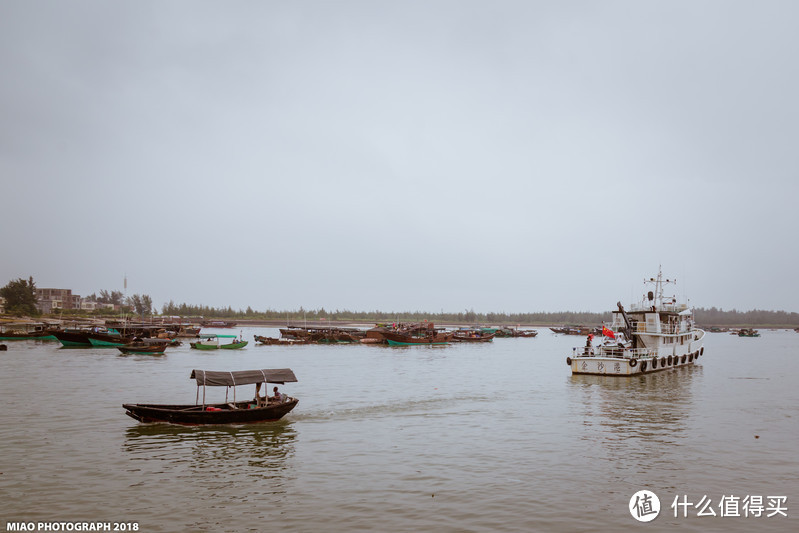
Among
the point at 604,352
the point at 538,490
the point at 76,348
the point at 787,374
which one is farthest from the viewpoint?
the point at 76,348

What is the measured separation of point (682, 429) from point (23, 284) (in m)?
149

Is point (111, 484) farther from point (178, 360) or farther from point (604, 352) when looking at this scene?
point (178, 360)

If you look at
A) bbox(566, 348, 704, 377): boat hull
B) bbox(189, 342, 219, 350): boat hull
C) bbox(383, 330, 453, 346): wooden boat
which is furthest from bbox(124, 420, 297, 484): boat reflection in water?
bbox(383, 330, 453, 346): wooden boat

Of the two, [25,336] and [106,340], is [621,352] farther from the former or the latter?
[25,336]

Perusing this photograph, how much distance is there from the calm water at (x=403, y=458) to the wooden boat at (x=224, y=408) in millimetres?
578

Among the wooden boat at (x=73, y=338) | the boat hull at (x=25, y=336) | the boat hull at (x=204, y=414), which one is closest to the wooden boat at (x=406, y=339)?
the wooden boat at (x=73, y=338)

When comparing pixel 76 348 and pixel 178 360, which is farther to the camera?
pixel 76 348

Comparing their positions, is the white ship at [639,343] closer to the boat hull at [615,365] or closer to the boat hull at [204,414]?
the boat hull at [615,365]

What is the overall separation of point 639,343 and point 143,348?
196ft

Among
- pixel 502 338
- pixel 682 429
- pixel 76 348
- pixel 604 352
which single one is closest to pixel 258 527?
pixel 682 429

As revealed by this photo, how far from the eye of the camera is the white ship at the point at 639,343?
50.3 m

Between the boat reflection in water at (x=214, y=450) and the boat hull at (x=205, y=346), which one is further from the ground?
the boat reflection in water at (x=214, y=450)

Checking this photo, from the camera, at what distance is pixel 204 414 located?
88.5 ft

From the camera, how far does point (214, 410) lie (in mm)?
27391
